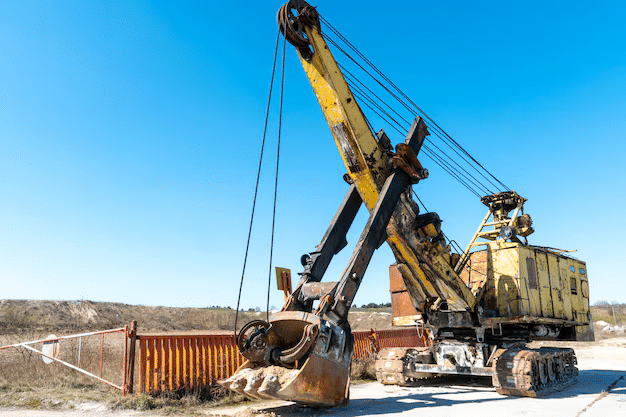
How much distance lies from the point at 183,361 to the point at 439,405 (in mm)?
4995

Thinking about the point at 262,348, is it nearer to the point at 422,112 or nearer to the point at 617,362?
the point at 422,112

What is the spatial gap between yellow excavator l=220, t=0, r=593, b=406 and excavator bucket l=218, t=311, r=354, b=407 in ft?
0.06

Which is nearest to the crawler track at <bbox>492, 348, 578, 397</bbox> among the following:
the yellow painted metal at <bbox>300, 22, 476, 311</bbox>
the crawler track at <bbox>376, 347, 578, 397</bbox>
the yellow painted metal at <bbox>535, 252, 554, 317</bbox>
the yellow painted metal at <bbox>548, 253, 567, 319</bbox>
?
the crawler track at <bbox>376, 347, 578, 397</bbox>

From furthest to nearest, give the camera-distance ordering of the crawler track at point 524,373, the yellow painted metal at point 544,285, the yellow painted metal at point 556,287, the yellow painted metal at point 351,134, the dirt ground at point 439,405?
1. the yellow painted metal at point 556,287
2. the yellow painted metal at point 544,285
3. the crawler track at point 524,373
4. the yellow painted metal at point 351,134
5. the dirt ground at point 439,405

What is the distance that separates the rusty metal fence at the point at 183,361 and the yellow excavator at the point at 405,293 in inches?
93.8

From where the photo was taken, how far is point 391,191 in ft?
26.5

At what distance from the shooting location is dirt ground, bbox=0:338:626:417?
Result: 7426 millimetres

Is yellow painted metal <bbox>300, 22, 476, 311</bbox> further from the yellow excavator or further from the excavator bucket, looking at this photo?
the excavator bucket

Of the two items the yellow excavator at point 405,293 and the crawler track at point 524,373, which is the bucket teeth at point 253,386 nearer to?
the yellow excavator at point 405,293

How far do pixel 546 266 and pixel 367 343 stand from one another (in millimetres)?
6559

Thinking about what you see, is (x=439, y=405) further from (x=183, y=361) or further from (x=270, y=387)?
(x=183, y=361)

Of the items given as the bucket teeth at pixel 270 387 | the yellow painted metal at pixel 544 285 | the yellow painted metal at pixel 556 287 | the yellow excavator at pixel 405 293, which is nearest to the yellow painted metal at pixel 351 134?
the yellow excavator at pixel 405 293

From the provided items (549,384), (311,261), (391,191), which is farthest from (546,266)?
(311,261)

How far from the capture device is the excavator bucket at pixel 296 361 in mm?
6133
